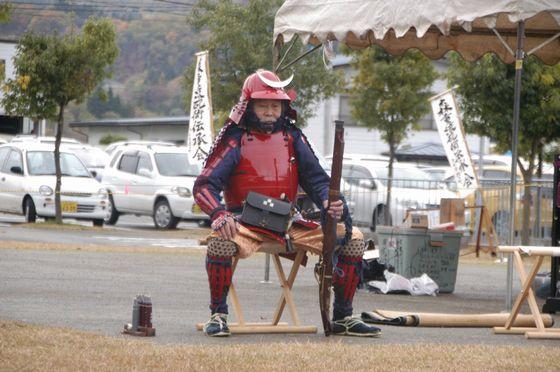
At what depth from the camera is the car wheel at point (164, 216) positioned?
28562mm

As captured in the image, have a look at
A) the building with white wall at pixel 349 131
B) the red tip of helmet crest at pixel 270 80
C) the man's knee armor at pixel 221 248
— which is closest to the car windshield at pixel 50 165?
the red tip of helmet crest at pixel 270 80

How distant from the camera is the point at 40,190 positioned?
89.7 ft

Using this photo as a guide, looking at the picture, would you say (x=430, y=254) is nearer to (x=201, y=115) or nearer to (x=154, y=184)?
(x=201, y=115)

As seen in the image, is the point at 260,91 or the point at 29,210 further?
the point at 29,210

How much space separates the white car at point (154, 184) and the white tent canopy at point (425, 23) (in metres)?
13.6

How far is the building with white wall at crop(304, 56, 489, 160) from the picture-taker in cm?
5056

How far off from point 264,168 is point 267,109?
Answer: 434mm

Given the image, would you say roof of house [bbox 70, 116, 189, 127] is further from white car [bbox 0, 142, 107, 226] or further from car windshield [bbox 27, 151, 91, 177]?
white car [bbox 0, 142, 107, 226]

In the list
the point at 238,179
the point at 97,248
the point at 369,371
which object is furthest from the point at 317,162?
the point at 97,248

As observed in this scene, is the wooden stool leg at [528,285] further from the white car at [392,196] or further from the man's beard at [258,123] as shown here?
the white car at [392,196]

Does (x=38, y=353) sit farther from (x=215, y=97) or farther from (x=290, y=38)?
(x=215, y=97)

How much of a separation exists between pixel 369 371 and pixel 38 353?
1.93 meters

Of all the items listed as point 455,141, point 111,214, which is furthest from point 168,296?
point 111,214

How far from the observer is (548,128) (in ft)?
75.9
